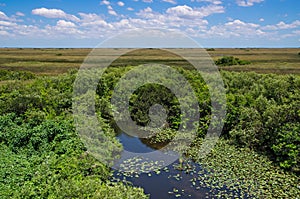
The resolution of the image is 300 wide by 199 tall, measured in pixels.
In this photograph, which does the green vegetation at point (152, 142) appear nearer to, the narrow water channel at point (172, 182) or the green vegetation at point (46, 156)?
the green vegetation at point (46, 156)

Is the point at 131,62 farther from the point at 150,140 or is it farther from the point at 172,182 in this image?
the point at 172,182

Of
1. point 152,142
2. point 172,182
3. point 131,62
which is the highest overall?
point 131,62

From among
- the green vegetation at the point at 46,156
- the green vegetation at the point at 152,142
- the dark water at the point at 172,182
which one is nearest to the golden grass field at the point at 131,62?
the green vegetation at the point at 152,142

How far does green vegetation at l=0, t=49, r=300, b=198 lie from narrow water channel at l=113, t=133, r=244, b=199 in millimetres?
262

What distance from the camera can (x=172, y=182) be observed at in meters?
8.66

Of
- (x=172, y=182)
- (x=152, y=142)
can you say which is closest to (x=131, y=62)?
(x=152, y=142)

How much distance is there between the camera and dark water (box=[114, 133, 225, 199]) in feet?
26.3

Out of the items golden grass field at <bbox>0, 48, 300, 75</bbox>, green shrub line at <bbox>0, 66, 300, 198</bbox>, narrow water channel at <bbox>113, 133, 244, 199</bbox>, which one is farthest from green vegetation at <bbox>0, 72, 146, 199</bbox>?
golden grass field at <bbox>0, 48, 300, 75</bbox>

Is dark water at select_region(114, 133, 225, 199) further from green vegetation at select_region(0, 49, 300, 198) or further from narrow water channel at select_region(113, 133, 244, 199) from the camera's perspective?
green vegetation at select_region(0, 49, 300, 198)

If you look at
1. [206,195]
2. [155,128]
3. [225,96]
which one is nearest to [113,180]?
[206,195]

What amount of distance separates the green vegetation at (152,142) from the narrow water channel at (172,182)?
26 cm

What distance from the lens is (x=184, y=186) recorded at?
8.41m

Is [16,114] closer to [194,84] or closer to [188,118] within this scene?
[188,118]

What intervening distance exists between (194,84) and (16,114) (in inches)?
336
